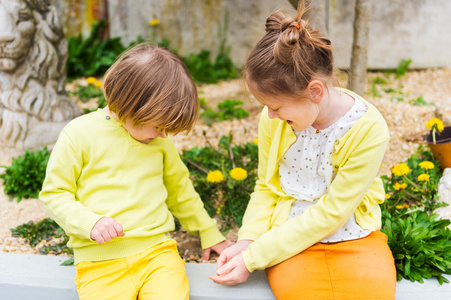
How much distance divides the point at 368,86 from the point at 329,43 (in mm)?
2833

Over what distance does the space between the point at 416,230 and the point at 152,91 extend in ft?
4.35

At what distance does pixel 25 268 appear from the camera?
2.13 meters

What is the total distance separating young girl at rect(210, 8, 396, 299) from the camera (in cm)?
167

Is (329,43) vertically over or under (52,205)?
over

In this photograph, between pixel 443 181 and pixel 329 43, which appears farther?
pixel 443 181

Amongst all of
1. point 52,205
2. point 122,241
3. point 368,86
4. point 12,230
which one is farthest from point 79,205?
point 368,86

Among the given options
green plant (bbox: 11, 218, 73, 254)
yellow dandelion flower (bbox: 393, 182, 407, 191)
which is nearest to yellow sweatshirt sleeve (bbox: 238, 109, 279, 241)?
yellow dandelion flower (bbox: 393, 182, 407, 191)

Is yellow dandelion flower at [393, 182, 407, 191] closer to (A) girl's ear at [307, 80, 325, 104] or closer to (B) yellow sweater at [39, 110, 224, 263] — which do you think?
(A) girl's ear at [307, 80, 325, 104]

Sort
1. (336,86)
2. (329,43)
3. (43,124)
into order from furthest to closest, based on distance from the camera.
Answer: (43,124)
(336,86)
(329,43)

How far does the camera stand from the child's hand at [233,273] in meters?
1.93

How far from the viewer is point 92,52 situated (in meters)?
5.09

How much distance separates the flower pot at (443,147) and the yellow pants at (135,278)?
5.43 feet

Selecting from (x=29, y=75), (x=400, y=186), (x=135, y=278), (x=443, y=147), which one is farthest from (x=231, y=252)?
(x=29, y=75)

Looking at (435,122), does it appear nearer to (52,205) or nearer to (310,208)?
(310,208)
